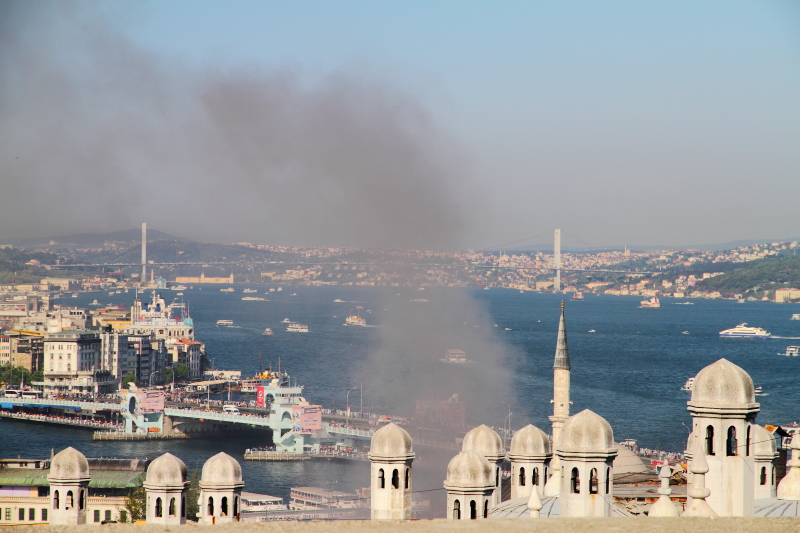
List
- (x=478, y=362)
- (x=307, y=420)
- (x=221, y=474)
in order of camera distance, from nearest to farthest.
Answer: (x=221, y=474), (x=307, y=420), (x=478, y=362)

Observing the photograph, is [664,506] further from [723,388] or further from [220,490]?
[220,490]

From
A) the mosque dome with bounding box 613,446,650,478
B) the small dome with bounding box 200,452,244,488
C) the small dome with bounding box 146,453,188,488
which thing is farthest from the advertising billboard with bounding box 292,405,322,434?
the small dome with bounding box 200,452,244,488

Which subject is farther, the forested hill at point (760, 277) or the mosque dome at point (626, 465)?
the forested hill at point (760, 277)

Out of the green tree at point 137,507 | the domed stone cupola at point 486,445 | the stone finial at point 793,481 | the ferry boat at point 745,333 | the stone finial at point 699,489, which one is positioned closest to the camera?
the stone finial at point 699,489

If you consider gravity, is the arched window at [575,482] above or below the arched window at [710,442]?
below

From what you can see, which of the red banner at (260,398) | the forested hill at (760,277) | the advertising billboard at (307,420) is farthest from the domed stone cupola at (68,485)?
the forested hill at (760,277)

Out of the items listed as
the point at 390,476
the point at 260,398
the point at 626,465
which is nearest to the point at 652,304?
the point at 260,398

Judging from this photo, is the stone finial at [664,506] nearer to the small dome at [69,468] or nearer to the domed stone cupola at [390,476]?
the domed stone cupola at [390,476]
